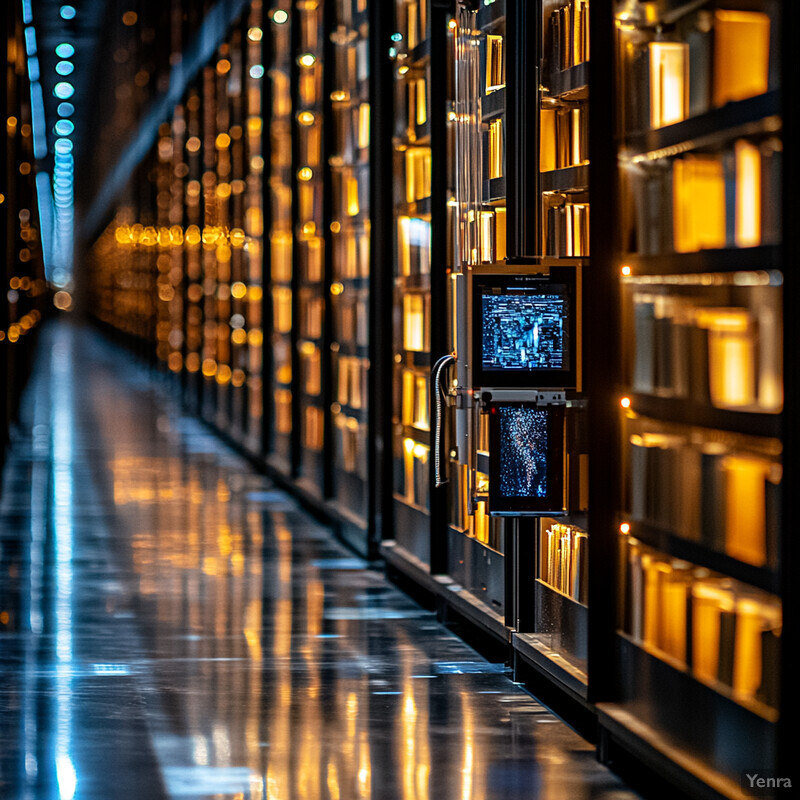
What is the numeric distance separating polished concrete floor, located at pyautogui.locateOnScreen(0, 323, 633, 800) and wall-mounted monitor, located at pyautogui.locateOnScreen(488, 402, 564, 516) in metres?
0.81

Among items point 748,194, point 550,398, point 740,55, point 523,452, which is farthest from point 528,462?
point 740,55

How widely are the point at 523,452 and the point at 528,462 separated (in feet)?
0.17

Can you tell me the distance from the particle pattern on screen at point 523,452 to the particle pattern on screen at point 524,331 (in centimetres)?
18

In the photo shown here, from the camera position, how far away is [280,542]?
11.5 metres

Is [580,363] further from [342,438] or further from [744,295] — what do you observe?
[342,438]

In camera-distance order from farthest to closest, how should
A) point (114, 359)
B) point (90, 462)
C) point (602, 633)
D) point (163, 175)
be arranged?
point (114, 359) < point (163, 175) < point (90, 462) < point (602, 633)

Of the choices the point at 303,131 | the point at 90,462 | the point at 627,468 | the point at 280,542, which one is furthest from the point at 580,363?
the point at 90,462

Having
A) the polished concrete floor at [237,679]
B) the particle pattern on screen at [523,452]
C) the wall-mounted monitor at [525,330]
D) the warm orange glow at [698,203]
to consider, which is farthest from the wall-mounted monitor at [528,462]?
the warm orange glow at [698,203]

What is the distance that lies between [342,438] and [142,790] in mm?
7002

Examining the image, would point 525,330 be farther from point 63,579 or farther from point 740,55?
point 63,579

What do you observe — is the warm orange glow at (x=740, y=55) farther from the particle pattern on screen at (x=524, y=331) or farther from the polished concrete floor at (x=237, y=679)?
the polished concrete floor at (x=237, y=679)

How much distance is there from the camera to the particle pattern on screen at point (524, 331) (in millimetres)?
6305

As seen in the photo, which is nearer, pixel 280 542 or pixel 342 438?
pixel 280 542

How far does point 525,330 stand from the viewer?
6375 mm
